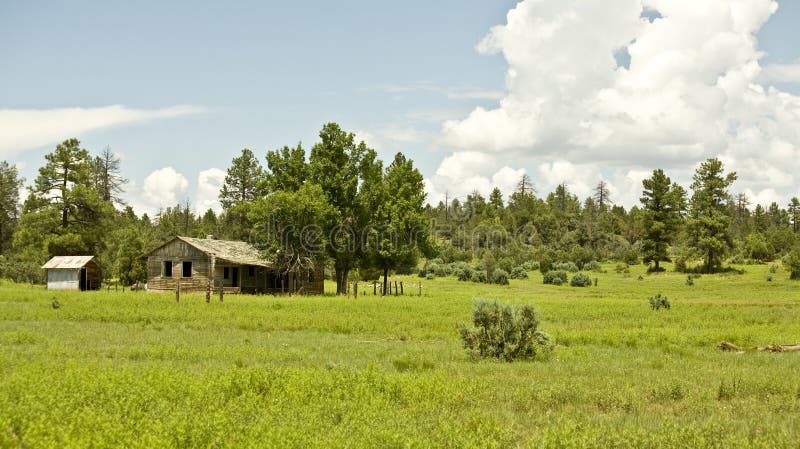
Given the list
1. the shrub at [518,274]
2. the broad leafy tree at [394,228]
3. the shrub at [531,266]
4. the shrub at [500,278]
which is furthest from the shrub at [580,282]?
the shrub at [531,266]

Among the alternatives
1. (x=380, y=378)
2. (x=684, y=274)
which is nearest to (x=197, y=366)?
(x=380, y=378)

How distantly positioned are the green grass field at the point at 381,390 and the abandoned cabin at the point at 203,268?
2714cm

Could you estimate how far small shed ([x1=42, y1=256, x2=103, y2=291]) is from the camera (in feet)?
174

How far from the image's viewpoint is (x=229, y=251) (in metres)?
52.5

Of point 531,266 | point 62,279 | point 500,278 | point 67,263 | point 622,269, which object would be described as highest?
point 67,263

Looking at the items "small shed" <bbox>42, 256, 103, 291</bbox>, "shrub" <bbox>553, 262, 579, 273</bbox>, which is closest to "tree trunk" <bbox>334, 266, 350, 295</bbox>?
"small shed" <bbox>42, 256, 103, 291</bbox>

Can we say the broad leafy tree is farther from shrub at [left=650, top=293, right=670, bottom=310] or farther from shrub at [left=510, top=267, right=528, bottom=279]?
shrub at [left=510, top=267, right=528, bottom=279]

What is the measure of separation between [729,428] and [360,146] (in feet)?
140

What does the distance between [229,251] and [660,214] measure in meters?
56.5

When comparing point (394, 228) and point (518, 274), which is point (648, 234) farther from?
point (394, 228)

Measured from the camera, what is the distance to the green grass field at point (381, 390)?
8023mm

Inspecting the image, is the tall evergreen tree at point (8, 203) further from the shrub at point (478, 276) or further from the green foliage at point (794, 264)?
the green foliage at point (794, 264)

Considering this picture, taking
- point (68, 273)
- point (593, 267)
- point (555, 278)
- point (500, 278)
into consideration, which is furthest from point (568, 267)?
point (68, 273)

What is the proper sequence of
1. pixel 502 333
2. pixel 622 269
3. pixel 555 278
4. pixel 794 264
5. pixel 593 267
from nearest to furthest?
pixel 502 333 → pixel 794 264 → pixel 555 278 → pixel 622 269 → pixel 593 267
